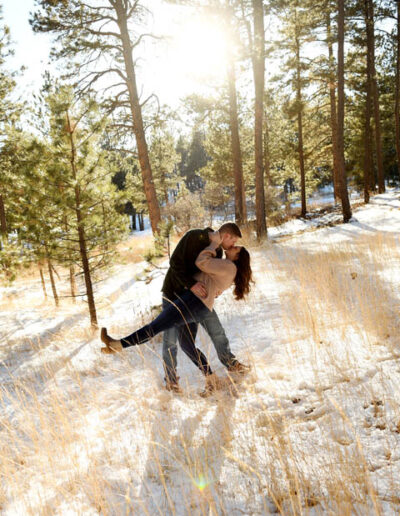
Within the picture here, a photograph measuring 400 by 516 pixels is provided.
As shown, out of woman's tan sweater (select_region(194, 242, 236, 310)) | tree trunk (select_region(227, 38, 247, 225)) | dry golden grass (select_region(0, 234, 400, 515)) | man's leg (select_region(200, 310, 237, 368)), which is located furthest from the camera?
tree trunk (select_region(227, 38, 247, 225))

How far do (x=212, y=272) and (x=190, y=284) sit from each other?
331mm

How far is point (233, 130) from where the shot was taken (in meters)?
13.4

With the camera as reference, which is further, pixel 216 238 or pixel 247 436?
pixel 216 238

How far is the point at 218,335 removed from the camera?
323 cm

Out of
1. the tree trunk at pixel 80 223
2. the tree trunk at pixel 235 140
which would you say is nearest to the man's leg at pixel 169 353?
the tree trunk at pixel 80 223

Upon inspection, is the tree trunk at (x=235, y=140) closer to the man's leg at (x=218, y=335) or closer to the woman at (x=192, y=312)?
the man's leg at (x=218, y=335)

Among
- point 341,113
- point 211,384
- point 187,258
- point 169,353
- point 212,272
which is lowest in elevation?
point 211,384

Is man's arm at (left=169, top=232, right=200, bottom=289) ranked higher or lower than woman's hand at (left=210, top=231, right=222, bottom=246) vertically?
lower

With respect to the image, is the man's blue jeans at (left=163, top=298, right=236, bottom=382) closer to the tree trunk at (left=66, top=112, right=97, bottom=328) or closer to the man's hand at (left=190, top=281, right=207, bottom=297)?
the man's hand at (left=190, top=281, right=207, bottom=297)

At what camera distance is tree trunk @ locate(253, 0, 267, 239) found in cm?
1020

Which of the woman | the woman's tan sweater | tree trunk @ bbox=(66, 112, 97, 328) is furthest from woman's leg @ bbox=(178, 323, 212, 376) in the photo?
tree trunk @ bbox=(66, 112, 97, 328)

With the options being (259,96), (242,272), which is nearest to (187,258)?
(242,272)

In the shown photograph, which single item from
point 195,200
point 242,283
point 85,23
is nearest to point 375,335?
point 242,283

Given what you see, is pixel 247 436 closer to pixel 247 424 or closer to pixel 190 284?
pixel 247 424
